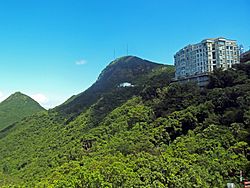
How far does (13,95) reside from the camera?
247ft

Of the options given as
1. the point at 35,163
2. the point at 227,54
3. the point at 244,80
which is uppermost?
the point at 227,54

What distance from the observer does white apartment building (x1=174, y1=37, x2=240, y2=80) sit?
30.9 m

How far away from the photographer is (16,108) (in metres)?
70.2

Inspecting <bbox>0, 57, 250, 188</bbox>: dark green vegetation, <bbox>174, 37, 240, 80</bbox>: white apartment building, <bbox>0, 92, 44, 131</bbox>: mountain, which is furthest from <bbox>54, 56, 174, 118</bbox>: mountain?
<bbox>0, 92, 44, 131</bbox>: mountain

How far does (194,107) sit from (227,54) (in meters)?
10.5

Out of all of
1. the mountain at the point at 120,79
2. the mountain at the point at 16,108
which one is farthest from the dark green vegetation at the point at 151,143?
the mountain at the point at 16,108

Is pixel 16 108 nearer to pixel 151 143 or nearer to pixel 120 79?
pixel 120 79

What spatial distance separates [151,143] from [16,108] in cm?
5449

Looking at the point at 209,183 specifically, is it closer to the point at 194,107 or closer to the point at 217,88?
the point at 194,107

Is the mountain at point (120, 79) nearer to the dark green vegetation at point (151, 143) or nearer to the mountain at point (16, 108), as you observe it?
the dark green vegetation at point (151, 143)

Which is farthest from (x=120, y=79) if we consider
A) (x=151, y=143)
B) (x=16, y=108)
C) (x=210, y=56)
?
(x=151, y=143)

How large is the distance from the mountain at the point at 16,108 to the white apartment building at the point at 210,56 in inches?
1609

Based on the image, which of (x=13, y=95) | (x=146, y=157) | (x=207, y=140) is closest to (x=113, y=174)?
(x=146, y=157)

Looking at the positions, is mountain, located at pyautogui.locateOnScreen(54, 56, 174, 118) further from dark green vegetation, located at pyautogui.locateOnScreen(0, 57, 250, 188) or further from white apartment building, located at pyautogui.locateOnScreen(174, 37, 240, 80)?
white apartment building, located at pyautogui.locateOnScreen(174, 37, 240, 80)
